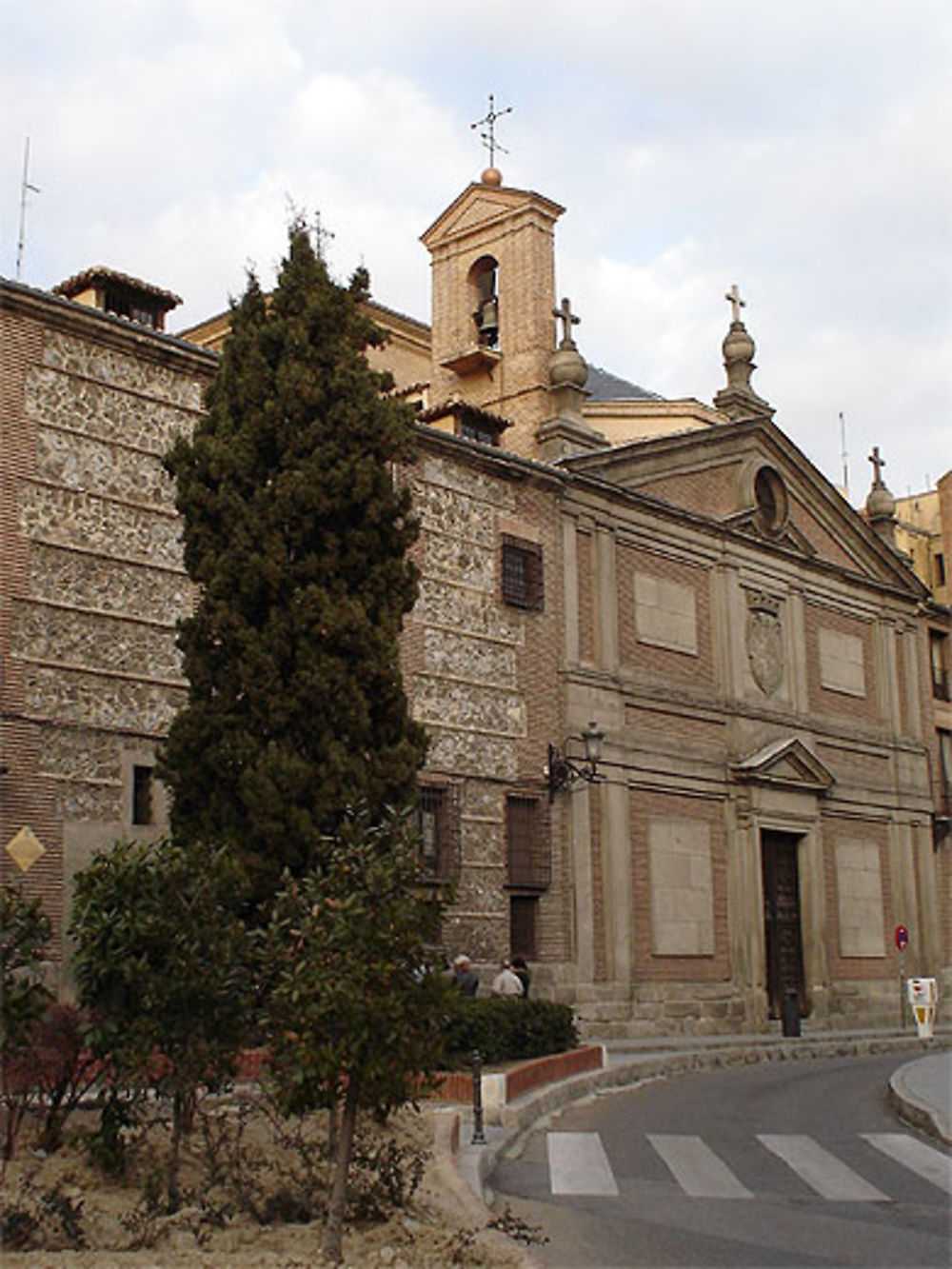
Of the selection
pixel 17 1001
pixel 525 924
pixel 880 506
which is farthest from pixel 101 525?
pixel 880 506

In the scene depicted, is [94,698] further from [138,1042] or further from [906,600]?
[906,600]

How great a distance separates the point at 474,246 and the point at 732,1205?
72.5ft

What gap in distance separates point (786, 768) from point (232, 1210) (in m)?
22.8

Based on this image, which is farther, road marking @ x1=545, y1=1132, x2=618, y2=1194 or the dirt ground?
road marking @ x1=545, y1=1132, x2=618, y2=1194

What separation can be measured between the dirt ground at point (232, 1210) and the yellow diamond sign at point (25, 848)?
22.8 ft

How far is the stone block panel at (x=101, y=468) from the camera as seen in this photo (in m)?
19.5

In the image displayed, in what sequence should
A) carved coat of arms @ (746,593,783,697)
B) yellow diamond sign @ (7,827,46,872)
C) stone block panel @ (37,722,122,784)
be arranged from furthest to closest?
carved coat of arms @ (746,593,783,697) → stone block panel @ (37,722,122,784) → yellow diamond sign @ (7,827,46,872)

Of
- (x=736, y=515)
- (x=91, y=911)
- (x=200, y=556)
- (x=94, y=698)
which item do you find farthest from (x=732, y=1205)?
(x=736, y=515)

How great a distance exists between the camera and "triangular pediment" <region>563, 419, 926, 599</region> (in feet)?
94.9

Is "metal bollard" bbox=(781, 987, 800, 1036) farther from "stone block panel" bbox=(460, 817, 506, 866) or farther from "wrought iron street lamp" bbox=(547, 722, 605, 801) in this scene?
"stone block panel" bbox=(460, 817, 506, 866)

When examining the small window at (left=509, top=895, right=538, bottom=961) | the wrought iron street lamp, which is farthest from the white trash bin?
the small window at (left=509, top=895, right=538, bottom=961)

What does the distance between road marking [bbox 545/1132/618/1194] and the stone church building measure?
22.4 ft

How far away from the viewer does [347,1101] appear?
8.95 meters

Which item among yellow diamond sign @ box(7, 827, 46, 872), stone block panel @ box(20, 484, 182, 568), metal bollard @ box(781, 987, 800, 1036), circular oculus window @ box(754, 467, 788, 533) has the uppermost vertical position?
circular oculus window @ box(754, 467, 788, 533)
